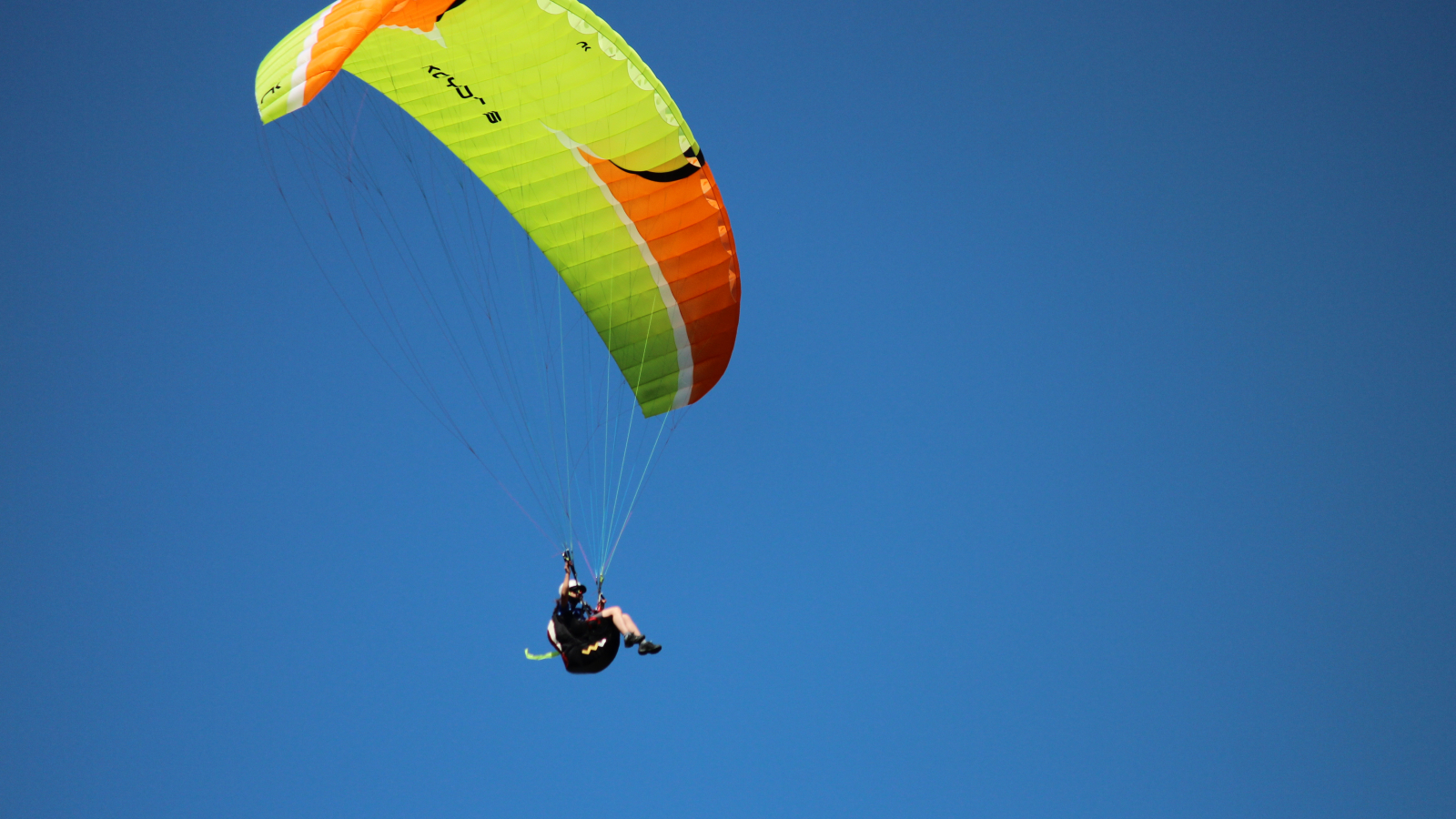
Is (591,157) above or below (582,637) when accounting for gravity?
above

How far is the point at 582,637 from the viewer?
335 inches

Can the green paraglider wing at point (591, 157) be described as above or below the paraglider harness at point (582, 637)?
above

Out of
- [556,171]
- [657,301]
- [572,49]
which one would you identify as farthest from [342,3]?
[657,301]

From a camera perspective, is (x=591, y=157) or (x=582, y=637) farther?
(x=591, y=157)

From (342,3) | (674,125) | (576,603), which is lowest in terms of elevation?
(576,603)

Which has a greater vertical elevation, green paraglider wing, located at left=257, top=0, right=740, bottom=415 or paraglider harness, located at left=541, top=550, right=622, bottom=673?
green paraglider wing, located at left=257, top=0, right=740, bottom=415

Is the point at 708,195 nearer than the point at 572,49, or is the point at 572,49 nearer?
the point at 572,49

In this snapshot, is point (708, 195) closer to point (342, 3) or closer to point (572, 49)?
point (572, 49)

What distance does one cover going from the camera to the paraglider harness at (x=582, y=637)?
8.48m

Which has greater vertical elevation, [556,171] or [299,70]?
[556,171]

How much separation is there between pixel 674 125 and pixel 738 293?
4.66 ft

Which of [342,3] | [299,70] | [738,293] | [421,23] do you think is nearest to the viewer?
[299,70]

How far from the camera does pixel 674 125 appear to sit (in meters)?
8.82

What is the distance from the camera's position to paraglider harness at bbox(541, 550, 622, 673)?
848cm
